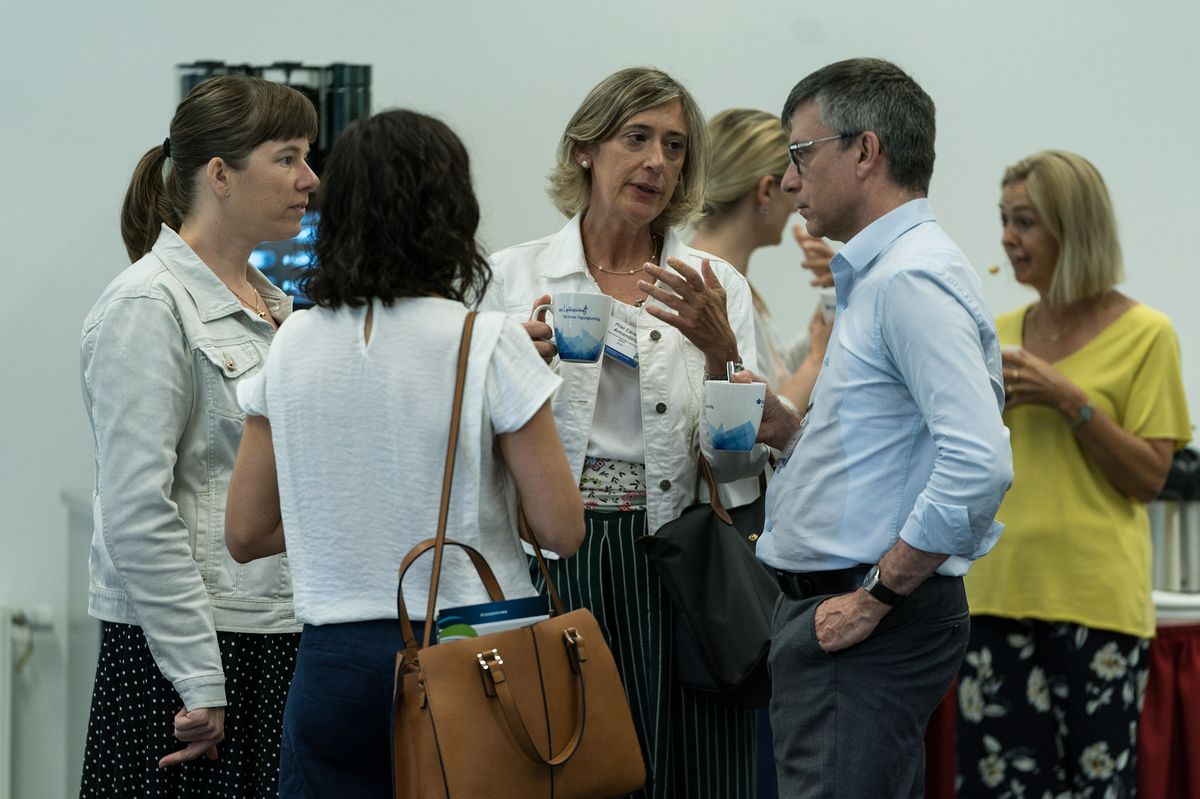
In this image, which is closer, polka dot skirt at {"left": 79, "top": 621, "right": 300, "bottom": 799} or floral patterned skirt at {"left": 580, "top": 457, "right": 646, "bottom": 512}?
polka dot skirt at {"left": 79, "top": 621, "right": 300, "bottom": 799}

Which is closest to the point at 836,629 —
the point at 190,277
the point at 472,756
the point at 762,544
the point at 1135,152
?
the point at 762,544

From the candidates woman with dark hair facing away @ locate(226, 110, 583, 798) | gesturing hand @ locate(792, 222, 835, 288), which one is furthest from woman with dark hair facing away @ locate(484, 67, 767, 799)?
gesturing hand @ locate(792, 222, 835, 288)

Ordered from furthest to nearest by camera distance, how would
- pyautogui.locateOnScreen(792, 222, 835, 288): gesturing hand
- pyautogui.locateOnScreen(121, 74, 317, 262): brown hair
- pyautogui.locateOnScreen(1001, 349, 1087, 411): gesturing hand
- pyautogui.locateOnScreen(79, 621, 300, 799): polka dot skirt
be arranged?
1. pyautogui.locateOnScreen(792, 222, 835, 288): gesturing hand
2. pyautogui.locateOnScreen(1001, 349, 1087, 411): gesturing hand
3. pyautogui.locateOnScreen(121, 74, 317, 262): brown hair
4. pyautogui.locateOnScreen(79, 621, 300, 799): polka dot skirt

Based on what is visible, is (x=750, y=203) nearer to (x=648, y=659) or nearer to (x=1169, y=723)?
(x=648, y=659)

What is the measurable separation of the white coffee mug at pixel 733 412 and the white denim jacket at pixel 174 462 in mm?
693

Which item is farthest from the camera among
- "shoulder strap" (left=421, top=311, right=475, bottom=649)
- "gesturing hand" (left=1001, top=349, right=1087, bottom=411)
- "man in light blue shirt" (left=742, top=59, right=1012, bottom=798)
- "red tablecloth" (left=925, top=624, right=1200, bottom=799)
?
"red tablecloth" (left=925, top=624, right=1200, bottom=799)

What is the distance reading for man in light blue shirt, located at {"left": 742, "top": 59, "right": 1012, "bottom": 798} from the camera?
1594 millimetres

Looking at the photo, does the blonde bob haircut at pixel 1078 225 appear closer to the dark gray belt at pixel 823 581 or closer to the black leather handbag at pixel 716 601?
the black leather handbag at pixel 716 601

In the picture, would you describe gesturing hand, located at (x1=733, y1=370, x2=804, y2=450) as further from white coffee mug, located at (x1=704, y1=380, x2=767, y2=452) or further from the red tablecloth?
the red tablecloth

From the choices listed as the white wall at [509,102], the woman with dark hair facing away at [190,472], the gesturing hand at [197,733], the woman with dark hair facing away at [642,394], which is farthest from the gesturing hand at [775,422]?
the white wall at [509,102]

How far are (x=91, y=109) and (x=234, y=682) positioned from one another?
172 centimetres

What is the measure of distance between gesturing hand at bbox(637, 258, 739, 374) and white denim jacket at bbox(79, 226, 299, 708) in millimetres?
641

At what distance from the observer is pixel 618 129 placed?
226 cm

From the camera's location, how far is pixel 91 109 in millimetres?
3035
